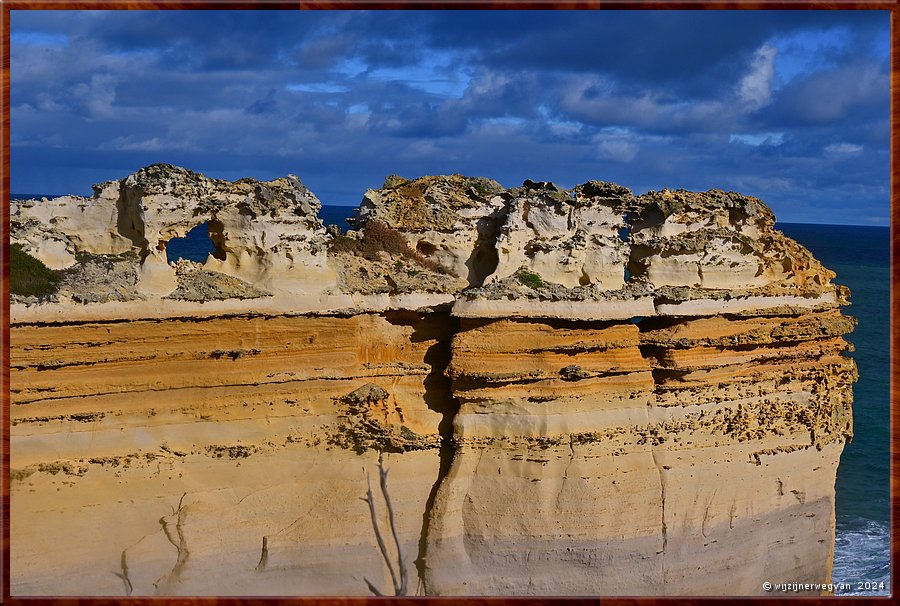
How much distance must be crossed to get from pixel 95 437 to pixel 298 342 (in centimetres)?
266

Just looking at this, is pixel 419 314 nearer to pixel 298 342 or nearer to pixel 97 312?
pixel 298 342

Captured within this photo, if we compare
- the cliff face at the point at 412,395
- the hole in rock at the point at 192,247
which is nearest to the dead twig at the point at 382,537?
the cliff face at the point at 412,395

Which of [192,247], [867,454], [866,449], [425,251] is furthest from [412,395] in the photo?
[192,247]

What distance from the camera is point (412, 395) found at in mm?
12000

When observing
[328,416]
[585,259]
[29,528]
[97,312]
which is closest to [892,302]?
[585,259]

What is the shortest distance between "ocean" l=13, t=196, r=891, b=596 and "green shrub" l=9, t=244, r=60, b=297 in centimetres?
461

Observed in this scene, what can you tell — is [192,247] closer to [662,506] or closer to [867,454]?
[867,454]

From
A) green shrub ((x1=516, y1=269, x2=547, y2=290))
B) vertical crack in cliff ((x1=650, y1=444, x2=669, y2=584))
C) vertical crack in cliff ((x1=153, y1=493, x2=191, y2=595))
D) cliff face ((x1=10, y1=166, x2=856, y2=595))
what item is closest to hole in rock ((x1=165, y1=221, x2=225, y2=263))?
cliff face ((x1=10, y1=166, x2=856, y2=595))

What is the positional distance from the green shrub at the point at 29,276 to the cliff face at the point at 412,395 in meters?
0.25

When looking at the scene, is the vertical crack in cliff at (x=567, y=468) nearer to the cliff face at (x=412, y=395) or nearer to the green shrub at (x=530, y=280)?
the cliff face at (x=412, y=395)

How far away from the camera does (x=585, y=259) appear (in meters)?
12.3

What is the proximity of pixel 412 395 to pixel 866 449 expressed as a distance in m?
17.0

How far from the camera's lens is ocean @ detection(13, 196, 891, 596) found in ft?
55.5

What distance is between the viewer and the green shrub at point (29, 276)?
10008mm
